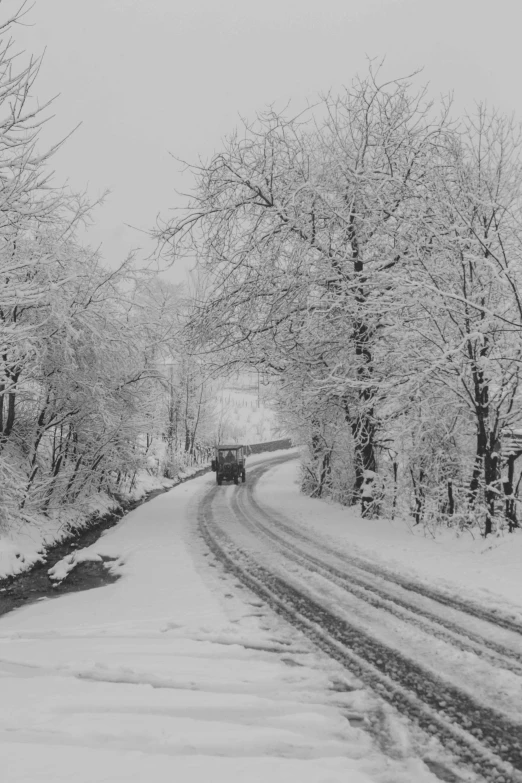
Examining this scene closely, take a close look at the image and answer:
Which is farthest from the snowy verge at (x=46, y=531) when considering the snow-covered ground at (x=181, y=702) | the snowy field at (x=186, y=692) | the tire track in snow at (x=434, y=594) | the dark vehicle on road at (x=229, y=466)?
the tire track in snow at (x=434, y=594)

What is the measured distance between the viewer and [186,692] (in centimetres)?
395

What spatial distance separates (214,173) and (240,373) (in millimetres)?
5215

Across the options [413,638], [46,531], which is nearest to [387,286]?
[413,638]

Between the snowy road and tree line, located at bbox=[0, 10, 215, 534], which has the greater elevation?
tree line, located at bbox=[0, 10, 215, 534]

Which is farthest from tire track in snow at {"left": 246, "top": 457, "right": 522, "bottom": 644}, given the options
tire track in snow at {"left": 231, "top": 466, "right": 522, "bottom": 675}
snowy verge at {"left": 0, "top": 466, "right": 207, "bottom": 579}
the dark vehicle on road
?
the dark vehicle on road

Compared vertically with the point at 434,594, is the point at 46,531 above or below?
below

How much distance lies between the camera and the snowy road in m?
3.46

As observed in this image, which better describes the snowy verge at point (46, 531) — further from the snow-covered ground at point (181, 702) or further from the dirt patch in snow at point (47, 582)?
the snow-covered ground at point (181, 702)

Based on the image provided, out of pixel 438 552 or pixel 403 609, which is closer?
pixel 403 609

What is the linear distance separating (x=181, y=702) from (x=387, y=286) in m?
9.08

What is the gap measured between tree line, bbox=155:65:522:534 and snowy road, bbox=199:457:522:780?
3.29m

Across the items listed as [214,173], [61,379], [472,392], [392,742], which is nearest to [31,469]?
[61,379]

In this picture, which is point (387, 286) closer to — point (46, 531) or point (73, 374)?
point (73, 374)

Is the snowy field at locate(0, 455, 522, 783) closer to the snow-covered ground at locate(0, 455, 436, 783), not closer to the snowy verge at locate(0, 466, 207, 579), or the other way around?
the snow-covered ground at locate(0, 455, 436, 783)
